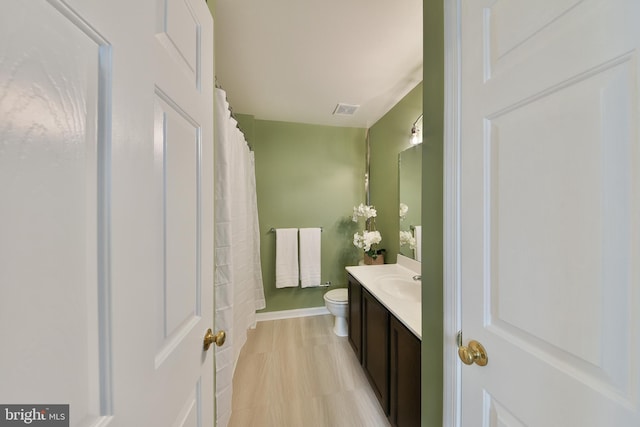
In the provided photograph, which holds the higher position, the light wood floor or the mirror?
the mirror

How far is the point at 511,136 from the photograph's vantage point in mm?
551

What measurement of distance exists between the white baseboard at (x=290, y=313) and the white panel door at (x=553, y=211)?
226 cm

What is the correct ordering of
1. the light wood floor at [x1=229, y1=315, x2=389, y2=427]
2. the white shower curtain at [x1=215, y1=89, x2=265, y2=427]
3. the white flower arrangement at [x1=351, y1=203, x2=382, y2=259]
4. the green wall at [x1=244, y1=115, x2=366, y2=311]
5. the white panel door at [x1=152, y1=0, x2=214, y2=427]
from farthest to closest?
the green wall at [x1=244, y1=115, x2=366, y2=311] < the white flower arrangement at [x1=351, y1=203, x2=382, y2=259] < the light wood floor at [x1=229, y1=315, x2=389, y2=427] < the white shower curtain at [x1=215, y1=89, x2=265, y2=427] < the white panel door at [x1=152, y1=0, x2=214, y2=427]

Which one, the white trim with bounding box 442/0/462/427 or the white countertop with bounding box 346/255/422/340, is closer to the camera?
the white trim with bounding box 442/0/462/427

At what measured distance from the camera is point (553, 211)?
1.55 feet

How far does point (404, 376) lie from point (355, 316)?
2.58ft

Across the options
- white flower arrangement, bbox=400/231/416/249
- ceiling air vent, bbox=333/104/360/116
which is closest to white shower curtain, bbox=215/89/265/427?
ceiling air vent, bbox=333/104/360/116

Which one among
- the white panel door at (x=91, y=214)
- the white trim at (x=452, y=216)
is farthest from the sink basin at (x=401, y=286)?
the white panel door at (x=91, y=214)

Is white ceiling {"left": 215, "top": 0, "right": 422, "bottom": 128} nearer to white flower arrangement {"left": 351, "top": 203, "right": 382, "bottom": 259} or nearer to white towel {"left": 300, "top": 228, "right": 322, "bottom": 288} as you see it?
white flower arrangement {"left": 351, "top": 203, "right": 382, "bottom": 259}

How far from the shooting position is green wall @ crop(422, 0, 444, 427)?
0.80m

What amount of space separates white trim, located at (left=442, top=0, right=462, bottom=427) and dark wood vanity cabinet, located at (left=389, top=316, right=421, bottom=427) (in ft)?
0.92

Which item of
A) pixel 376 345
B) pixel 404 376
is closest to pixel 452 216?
pixel 404 376

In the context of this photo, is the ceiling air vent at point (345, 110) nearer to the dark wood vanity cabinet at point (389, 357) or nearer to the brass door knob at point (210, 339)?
the dark wood vanity cabinet at point (389, 357)

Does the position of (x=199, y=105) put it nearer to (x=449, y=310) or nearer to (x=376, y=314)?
(x=449, y=310)
